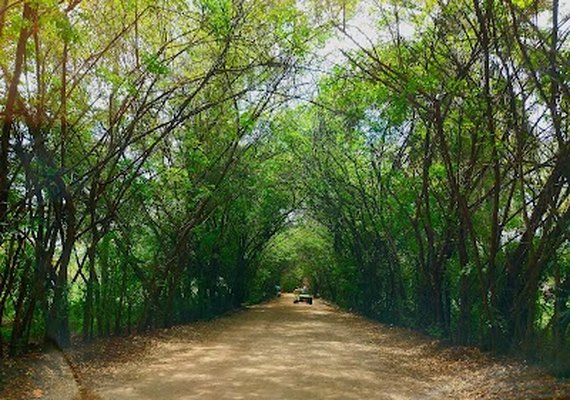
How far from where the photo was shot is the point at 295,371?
31.3 ft

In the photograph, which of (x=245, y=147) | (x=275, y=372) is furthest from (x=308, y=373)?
(x=245, y=147)

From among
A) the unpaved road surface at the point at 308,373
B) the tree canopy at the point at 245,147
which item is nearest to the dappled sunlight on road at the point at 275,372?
the unpaved road surface at the point at 308,373

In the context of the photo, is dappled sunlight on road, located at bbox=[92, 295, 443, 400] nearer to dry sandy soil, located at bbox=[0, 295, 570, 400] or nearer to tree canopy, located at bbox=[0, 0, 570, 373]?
dry sandy soil, located at bbox=[0, 295, 570, 400]

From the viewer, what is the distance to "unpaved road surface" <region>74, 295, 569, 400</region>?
25.4 feet

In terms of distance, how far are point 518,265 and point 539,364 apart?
2.15 m

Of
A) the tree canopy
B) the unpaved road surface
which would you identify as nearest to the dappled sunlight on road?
the unpaved road surface

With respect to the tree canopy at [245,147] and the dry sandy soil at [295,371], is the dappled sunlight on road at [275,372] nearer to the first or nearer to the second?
the dry sandy soil at [295,371]

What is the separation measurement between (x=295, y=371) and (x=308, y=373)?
250mm

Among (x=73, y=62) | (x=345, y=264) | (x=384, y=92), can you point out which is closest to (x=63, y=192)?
(x=73, y=62)

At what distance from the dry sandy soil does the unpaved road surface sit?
0.5 inches

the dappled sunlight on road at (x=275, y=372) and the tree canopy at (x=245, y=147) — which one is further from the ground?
the tree canopy at (x=245, y=147)

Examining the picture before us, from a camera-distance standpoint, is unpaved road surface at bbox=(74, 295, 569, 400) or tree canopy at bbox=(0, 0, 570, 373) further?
tree canopy at bbox=(0, 0, 570, 373)

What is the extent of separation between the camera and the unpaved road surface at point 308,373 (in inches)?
305

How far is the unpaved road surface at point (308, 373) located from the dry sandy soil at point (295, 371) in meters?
0.01
